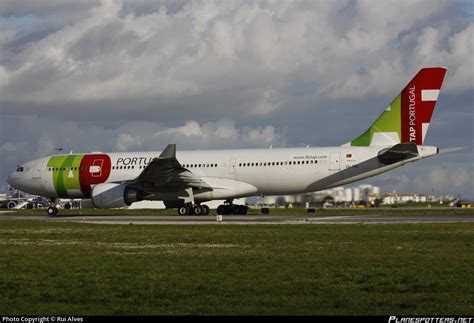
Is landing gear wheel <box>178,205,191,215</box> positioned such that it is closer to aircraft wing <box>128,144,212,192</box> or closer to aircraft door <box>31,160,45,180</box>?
aircraft wing <box>128,144,212,192</box>

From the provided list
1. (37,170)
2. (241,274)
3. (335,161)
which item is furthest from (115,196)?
(241,274)

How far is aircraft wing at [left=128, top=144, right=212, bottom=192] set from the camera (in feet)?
153

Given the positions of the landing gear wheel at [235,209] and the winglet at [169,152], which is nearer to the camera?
the winglet at [169,152]

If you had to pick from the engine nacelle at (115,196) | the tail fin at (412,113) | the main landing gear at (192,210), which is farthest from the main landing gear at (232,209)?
the tail fin at (412,113)

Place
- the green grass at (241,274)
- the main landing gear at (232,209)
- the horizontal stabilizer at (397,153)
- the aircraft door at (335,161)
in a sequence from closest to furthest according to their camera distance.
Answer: the green grass at (241,274) < the horizontal stabilizer at (397,153) < the aircraft door at (335,161) < the main landing gear at (232,209)

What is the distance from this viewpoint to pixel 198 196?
51500mm

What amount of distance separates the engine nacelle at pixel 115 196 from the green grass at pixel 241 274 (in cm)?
2034

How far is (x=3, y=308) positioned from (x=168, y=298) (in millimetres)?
2710

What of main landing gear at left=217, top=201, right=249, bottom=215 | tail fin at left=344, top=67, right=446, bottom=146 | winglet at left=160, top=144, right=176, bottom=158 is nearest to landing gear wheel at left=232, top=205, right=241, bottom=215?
main landing gear at left=217, top=201, right=249, bottom=215

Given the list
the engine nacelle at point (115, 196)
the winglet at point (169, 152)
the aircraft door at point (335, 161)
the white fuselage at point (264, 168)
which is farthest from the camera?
the engine nacelle at point (115, 196)

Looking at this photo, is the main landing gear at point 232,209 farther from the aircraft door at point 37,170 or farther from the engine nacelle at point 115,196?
the aircraft door at point 37,170

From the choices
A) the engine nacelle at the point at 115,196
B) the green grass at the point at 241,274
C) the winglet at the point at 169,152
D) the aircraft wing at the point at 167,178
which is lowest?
the green grass at the point at 241,274

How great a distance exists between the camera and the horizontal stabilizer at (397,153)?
45.3 meters

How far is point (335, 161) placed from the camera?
47.6 metres
